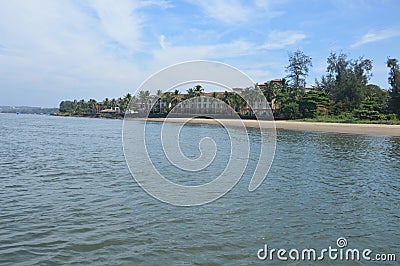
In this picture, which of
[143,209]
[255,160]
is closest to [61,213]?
[143,209]

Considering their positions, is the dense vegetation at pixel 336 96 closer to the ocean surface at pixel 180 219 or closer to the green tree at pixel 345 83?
the green tree at pixel 345 83

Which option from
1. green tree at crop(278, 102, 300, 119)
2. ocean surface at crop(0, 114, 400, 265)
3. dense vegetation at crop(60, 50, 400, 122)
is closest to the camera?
ocean surface at crop(0, 114, 400, 265)

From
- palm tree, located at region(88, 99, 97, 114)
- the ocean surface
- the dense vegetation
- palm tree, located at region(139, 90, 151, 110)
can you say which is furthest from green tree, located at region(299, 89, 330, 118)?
palm tree, located at region(88, 99, 97, 114)

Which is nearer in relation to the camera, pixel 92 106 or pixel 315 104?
pixel 315 104

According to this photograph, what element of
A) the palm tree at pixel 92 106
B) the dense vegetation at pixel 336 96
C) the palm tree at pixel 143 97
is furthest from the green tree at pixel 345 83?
the palm tree at pixel 92 106

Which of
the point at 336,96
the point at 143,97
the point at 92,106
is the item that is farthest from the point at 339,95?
the point at 92,106

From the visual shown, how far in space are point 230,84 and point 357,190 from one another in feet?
22.8

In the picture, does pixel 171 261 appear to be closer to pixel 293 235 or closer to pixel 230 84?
pixel 293 235

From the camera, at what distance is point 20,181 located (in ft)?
37.9

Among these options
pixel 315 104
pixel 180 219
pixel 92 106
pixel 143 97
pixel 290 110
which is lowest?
pixel 180 219

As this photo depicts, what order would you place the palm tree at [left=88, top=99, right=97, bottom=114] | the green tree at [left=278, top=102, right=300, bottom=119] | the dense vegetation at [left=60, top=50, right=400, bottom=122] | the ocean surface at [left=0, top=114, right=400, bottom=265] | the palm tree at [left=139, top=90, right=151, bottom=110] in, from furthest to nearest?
1. the palm tree at [left=88, top=99, right=97, bottom=114]
2. the green tree at [left=278, top=102, right=300, bottom=119]
3. the dense vegetation at [left=60, top=50, right=400, bottom=122]
4. the palm tree at [left=139, top=90, right=151, bottom=110]
5. the ocean surface at [left=0, top=114, right=400, bottom=265]

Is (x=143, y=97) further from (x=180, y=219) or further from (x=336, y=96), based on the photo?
(x=336, y=96)

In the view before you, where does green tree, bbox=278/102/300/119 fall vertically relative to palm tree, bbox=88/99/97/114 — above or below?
below

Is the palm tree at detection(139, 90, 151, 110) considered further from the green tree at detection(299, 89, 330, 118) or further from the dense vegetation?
the green tree at detection(299, 89, 330, 118)
